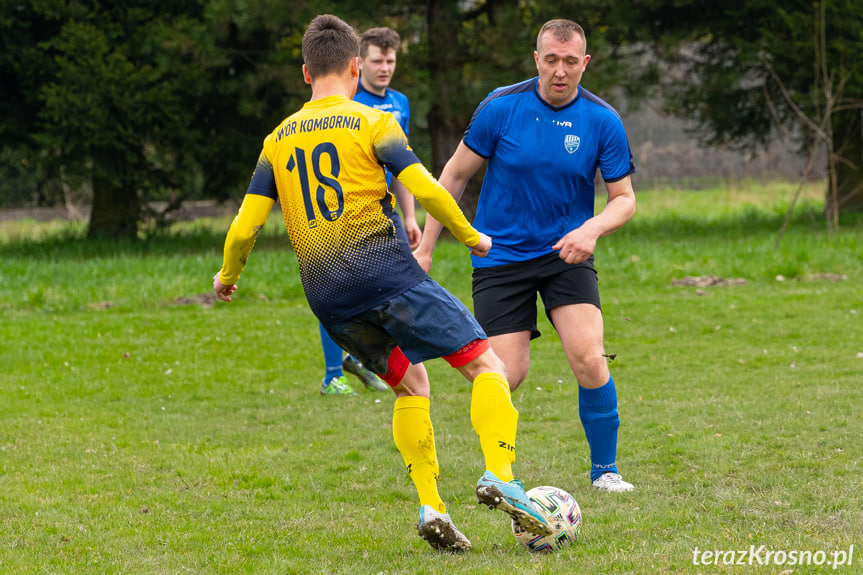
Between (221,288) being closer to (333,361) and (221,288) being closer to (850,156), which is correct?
(333,361)

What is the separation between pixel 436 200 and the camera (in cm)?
386

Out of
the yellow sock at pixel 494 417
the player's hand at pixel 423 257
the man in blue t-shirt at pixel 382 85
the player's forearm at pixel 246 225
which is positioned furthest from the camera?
the man in blue t-shirt at pixel 382 85

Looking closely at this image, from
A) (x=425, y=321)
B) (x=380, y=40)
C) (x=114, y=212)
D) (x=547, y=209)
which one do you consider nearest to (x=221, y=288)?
(x=425, y=321)

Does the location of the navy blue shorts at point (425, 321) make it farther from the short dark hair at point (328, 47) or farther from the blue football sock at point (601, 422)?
the blue football sock at point (601, 422)

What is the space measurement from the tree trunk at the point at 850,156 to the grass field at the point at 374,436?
7.78m

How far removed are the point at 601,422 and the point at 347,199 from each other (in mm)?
2003

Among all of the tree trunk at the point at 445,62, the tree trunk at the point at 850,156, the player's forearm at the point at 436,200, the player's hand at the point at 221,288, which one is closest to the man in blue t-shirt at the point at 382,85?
the player's hand at the point at 221,288

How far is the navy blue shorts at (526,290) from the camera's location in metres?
5.00

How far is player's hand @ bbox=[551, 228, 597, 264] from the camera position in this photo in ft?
15.4

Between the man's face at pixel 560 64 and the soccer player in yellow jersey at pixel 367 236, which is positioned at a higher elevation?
the man's face at pixel 560 64

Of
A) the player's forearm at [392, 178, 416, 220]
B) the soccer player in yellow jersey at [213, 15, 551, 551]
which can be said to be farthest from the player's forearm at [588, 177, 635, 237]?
the player's forearm at [392, 178, 416, 220]

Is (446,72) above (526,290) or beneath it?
above

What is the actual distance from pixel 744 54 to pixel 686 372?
1272 centimetres

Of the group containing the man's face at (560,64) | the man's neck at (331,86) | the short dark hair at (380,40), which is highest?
the short dark hair at (380,40)
